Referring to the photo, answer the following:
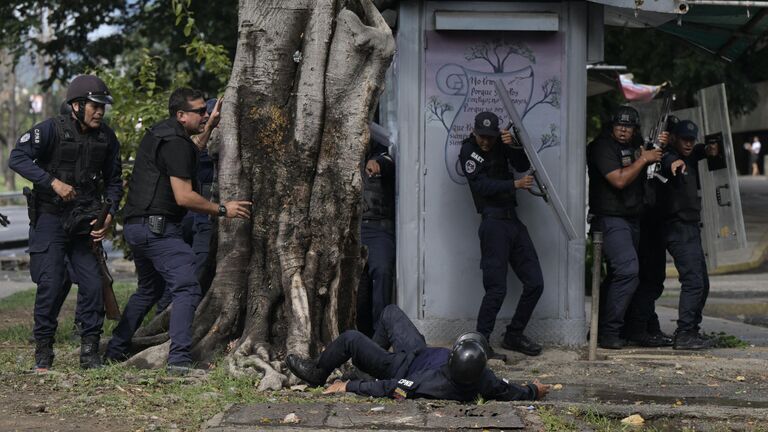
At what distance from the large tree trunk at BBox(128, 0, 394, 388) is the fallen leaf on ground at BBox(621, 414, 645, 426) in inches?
85.5

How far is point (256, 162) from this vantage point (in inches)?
327

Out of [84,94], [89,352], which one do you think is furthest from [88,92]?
[89,352]

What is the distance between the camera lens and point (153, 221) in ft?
25.8

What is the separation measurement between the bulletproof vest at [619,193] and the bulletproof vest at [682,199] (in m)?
0.30

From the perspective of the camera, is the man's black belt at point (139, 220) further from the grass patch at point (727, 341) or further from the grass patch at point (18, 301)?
the grass patch at point (18, 301)

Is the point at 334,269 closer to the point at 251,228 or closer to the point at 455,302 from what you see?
Answer: the point at 251,228

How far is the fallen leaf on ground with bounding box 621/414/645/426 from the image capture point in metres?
6.66

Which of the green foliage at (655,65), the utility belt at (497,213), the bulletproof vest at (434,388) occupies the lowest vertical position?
the bulletproof vest at (434,388)

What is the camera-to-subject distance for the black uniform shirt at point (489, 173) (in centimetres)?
904

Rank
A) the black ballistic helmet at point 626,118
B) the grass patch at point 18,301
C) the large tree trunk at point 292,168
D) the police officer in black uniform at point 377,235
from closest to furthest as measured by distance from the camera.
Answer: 1. the large tree trunk at point 292,168
2. the police officer in black uniform at point 377,235
3. the black ballistic helmet at point 626,118
4. the grass patch at point 18,301

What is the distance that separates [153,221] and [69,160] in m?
0.66

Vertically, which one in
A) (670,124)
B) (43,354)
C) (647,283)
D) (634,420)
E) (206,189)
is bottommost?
(634,420)

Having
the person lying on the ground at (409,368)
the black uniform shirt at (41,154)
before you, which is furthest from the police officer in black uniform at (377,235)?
the black uniform shirt at (41,154)

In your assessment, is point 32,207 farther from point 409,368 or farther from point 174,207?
point 409,368
